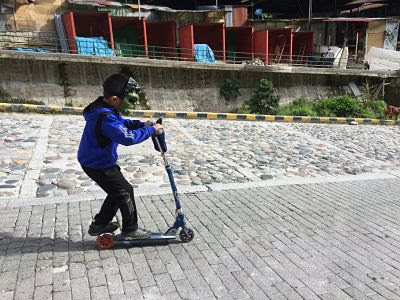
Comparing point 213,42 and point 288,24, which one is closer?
point 213,42

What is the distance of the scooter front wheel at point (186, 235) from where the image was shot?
12.9 feet

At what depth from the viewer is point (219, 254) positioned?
377 centimetres

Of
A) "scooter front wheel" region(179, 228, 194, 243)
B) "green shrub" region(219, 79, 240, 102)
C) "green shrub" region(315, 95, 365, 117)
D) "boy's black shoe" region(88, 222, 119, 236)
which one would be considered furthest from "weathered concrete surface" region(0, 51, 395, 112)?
"scooter front wheel" region(179, 228, 194, 243)

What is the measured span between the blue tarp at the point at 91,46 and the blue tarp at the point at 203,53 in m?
4.91

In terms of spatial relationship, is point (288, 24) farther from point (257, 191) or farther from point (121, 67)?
point (257, 191)

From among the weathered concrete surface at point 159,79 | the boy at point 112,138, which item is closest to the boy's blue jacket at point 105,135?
the boy at point 112,138

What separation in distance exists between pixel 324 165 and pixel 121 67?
12347 millimetres

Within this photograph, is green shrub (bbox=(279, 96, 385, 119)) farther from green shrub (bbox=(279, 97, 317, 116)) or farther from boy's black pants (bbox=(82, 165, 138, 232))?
boy's black pants (bbox=(82, 165, 138, 232))

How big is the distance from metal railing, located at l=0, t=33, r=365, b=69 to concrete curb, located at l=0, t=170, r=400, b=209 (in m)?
13.6

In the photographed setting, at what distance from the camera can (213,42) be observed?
75.9ft

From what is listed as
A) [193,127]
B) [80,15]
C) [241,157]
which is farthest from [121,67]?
[241,157]

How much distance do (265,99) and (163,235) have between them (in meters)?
16.1

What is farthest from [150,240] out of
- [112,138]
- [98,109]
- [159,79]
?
[159,79]

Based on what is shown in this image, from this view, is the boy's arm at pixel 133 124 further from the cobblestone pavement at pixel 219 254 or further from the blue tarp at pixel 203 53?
the blue tarp at pixel 203 53
